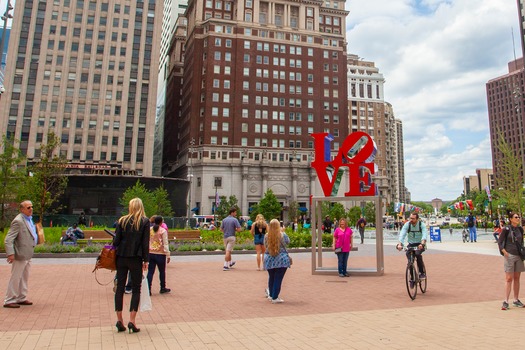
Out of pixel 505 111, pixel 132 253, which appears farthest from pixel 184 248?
pixel 505 111

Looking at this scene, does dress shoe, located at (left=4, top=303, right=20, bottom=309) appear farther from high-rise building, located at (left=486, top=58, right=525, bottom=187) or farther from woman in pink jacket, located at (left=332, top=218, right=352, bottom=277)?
high-rise building, located at (left=486, top=58, right=525, bottom=187)

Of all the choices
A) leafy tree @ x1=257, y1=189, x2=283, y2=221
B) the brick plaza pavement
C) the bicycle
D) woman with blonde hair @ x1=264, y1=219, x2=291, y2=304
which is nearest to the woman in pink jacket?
the brick plaza pavement

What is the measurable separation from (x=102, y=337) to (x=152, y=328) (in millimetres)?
876

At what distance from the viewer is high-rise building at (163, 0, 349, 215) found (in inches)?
3049

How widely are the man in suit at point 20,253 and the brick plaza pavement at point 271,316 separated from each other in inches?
14.4

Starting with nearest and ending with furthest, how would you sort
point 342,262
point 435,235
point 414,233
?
1. point 414,233
2. point 342,262
3. point 435,235

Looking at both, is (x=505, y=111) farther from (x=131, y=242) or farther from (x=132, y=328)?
(x=132, y=328)

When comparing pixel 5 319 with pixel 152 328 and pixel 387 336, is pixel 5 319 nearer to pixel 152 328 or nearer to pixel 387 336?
pixel 152 328

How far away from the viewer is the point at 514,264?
28.0 feet

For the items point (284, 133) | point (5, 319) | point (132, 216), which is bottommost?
point (5, 319)

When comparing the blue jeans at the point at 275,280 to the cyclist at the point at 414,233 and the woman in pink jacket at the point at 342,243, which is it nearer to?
the cyclist at the point at 414,233

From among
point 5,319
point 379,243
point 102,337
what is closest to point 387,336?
point 102,337

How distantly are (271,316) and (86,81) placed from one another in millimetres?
77768

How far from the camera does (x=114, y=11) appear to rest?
7706 centimetres
